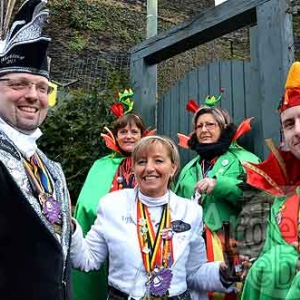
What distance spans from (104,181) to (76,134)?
2011 mm

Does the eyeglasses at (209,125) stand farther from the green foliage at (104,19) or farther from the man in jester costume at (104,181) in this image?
the green foliage at (104,19)

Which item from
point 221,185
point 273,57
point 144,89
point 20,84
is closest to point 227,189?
point 221,185

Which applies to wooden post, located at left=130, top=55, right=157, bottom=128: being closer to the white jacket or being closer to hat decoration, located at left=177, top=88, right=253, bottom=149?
hat decoration, located at left=177, top=88, right=253, bottom=149

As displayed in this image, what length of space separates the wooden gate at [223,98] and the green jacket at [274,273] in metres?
1.77

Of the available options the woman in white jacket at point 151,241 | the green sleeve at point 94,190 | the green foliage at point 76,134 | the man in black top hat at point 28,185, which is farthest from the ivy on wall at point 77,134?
the man in black top hat at point 28,185

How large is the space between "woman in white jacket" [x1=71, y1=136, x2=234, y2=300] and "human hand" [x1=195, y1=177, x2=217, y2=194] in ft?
1.17

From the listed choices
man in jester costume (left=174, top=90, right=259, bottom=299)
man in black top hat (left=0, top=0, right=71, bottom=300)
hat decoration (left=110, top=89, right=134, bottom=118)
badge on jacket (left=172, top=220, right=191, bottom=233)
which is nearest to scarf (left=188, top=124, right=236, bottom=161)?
man in jester costume (left=174, top=90, right=259, bottom=299)

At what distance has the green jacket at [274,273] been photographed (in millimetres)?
1904

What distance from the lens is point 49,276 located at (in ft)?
6.32

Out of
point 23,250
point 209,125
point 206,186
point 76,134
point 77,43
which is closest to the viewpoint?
point 23,250

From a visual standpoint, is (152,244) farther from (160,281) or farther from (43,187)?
(43,187)

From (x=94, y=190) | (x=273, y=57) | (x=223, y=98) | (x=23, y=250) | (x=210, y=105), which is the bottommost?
(x=23, y=250)

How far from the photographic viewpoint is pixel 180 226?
2.71 meters

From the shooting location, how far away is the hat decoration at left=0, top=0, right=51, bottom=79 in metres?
2.18
